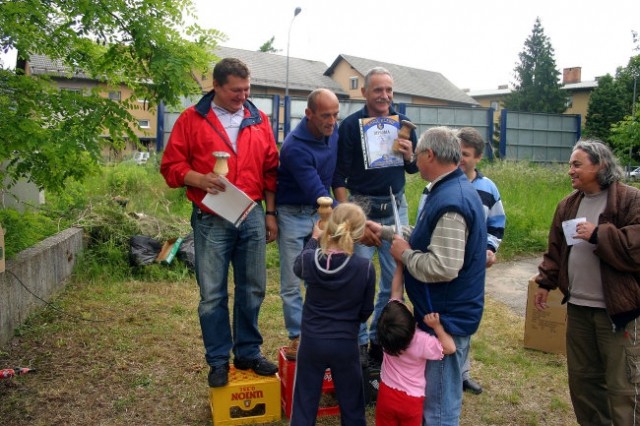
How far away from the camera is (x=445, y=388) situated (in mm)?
2723

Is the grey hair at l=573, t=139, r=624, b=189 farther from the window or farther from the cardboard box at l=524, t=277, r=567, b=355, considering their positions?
the window

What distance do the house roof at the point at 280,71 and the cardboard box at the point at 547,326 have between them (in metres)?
35.5

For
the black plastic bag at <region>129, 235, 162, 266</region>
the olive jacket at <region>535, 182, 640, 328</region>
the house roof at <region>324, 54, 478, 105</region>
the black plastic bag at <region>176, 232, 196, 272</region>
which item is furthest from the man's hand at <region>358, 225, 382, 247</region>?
the house roof at <region>324, 54, 478, 105</region>

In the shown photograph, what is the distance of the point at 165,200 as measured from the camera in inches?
391

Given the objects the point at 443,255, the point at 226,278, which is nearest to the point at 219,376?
the point at 226,278

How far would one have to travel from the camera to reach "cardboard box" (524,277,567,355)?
16.4ft

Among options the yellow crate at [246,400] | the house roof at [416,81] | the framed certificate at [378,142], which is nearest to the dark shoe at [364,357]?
the yellow crate at [246,400]

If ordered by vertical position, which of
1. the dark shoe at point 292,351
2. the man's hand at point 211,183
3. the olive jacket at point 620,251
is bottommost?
the dark shoe at point 292,351

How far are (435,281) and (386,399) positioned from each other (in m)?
0.68

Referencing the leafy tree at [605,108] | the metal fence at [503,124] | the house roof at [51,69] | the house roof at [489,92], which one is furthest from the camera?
the house roof at [489,92]

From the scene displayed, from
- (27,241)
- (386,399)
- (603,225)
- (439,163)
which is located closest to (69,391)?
(27,241)

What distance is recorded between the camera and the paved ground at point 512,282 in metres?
6.75

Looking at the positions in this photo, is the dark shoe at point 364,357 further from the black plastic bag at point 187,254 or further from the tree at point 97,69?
the black plastic bag at point 187,254

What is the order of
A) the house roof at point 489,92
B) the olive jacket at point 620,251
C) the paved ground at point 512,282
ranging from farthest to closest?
the house roof at point 489,92 → the paved ground at point 512,282 → the olive jacket at point 620,251
